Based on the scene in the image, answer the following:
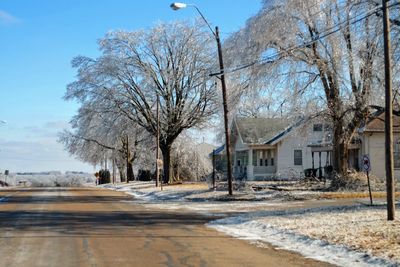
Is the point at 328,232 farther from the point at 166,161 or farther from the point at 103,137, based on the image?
the point at 103,137

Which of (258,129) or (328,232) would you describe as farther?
(258,129)

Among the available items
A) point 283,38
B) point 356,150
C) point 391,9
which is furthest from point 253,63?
point 356,150

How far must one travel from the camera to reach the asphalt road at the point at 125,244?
1038 cm

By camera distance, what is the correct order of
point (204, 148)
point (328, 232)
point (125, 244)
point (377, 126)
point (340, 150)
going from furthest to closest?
point (204, 148) → point (377, 126) → point (340, 150) → point (328, 232) → point (125, 244)

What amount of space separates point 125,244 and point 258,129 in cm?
3888

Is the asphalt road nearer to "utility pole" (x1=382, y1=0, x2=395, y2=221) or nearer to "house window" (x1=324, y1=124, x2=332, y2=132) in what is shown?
"utility pole" (x1=382, y1=0, x2=395, y2=221)

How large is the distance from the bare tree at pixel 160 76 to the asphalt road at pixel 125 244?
1142 inches

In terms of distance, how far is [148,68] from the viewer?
47281mm

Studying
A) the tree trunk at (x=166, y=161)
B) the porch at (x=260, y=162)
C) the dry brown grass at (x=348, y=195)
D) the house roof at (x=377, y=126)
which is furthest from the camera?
the tree trunk at (x=166, y=161)

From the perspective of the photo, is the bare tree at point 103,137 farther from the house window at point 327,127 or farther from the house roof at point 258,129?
the house window at point 327,127

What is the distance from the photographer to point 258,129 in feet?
167

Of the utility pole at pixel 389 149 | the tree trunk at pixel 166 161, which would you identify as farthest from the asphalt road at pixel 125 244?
the tree trunk at pixel 166 161

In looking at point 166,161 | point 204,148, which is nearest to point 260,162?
point 166,161

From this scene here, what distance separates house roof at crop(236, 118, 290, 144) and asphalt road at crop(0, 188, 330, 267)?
101 ft
